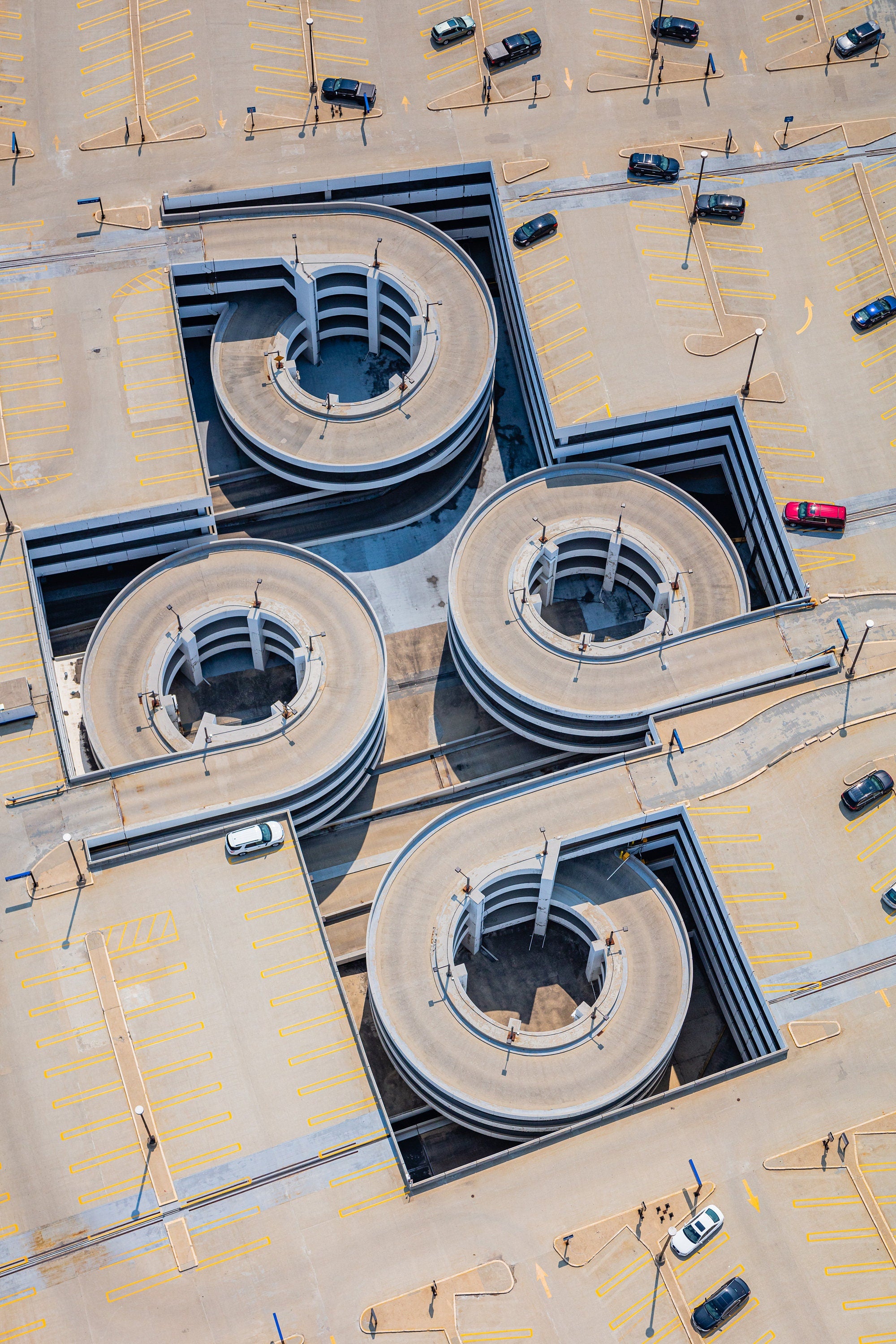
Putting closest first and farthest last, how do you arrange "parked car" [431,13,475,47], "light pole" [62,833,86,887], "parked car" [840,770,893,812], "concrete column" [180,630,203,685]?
"light pole" [62,833,86,887] → "parked car" [840,770,893,812] → "concrete column" [180,630,203,685] → "parked car" [431,13,475,47]

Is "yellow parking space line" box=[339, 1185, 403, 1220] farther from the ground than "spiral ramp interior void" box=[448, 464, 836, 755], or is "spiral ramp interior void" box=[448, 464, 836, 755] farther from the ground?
"spiral ramp interior void" box=[448, 464, 836, 755]

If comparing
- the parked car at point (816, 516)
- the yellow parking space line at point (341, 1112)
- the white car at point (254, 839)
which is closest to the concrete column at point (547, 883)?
the white car at point (254, 839)

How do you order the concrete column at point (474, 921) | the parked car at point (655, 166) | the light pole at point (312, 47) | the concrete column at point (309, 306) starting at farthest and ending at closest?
the light pole at point (312, 47), the parked car at point (655, 166), the concrete column at point (309, 306), the concrete column at point (474, 921)

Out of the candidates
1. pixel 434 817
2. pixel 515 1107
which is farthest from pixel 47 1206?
pixel 434 817

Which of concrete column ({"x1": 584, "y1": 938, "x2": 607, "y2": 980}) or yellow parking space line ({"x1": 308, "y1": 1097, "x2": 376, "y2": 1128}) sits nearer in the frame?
yellow parking space line ({"x1": 308, "y1": 1097, "x2": 376, "y2": 1128})

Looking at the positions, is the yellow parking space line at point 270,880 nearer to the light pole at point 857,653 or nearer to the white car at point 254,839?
the white car at point 254,839

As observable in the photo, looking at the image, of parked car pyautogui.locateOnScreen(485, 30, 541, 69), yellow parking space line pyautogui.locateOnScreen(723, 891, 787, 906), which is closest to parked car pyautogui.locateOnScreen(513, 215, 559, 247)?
parked car pyautogui.locateOnScreen(485, 30, 541, 69)

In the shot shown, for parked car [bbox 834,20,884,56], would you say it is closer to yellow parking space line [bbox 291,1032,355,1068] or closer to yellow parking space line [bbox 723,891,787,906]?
yellow parking space line [bbox 723,891,787,906]
